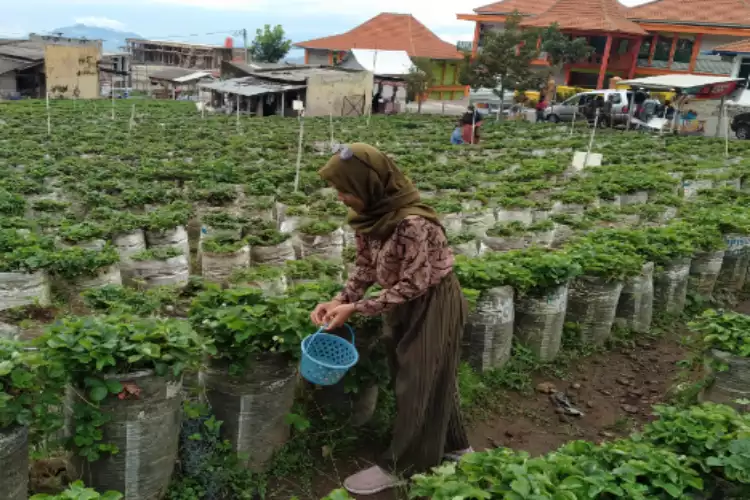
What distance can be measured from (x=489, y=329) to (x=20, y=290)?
363 cm

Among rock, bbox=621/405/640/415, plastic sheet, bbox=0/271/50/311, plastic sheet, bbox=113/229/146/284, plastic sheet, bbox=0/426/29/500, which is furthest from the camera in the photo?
plastic sheet, bbox=113/229/146/284

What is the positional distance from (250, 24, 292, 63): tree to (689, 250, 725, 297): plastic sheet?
43384mm

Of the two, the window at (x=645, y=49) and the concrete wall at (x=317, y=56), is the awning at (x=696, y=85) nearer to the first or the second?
the window at (x=645, y=49)

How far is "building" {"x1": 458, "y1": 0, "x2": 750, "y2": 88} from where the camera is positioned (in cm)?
3416

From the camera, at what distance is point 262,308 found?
3.34 meters

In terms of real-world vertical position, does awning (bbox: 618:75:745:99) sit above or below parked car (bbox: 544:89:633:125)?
above

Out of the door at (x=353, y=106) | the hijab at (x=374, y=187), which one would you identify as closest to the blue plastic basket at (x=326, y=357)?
the hijab at (x=374, y=187)

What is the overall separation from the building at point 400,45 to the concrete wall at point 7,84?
756 inches

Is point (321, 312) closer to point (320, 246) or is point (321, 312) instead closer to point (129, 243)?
point (320, 246)

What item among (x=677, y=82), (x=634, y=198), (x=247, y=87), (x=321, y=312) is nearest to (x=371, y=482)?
(x=321, y=312)

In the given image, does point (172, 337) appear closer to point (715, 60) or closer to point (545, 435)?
point (545, 435)

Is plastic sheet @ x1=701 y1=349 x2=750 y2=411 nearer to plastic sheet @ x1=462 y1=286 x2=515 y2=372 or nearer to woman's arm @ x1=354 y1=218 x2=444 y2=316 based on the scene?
plastic sheet @ x1=462 y1=286 x2=515 y2=372

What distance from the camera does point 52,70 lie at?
31734mm

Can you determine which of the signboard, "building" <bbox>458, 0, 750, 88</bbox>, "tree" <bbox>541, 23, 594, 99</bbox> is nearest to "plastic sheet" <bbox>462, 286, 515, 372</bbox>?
the signboard
